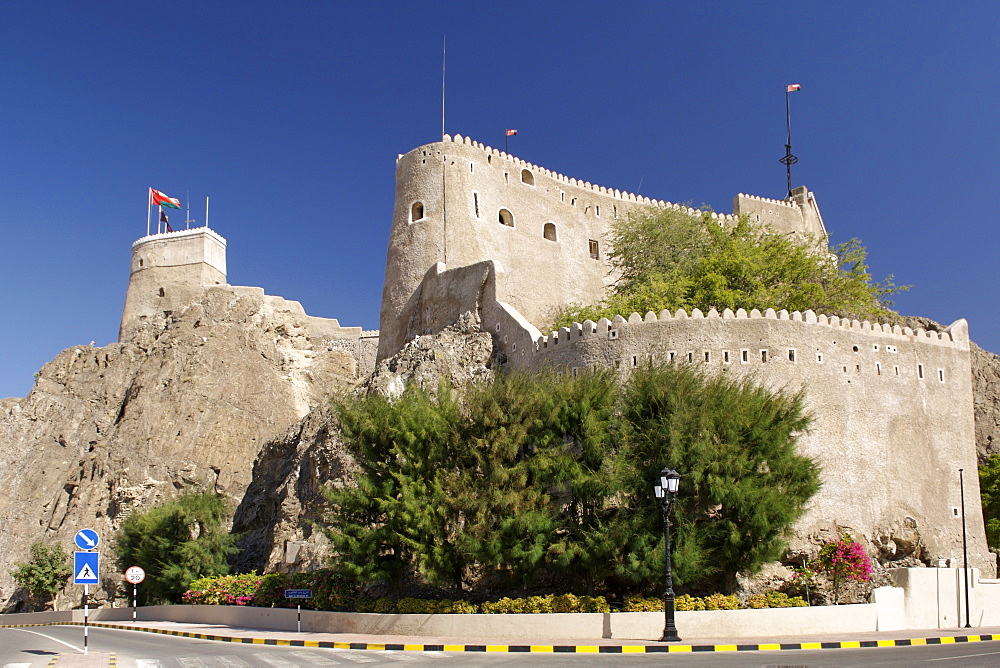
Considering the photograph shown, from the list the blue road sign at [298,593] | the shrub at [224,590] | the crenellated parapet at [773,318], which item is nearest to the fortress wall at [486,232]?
the crenellated parapet at [773,318]

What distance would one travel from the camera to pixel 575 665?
43.9ft

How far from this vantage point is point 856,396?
24828 mm

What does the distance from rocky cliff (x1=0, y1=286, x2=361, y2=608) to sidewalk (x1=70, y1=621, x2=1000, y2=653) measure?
72.3ft

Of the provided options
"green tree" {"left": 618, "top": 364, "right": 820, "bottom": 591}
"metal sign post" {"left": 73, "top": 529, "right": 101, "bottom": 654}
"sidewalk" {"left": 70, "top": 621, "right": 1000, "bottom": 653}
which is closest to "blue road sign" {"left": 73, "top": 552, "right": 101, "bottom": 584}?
"metal sign post" {"left": 73, "top": 529, "right": 101, "bottom": 654}

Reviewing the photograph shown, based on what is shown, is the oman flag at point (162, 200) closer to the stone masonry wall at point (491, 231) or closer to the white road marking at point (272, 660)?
the stone masonry wall at point (491, 231)

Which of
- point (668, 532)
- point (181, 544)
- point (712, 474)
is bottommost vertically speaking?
point (181, 544)

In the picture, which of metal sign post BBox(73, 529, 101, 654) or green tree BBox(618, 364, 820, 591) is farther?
green tree BBox(618, 364, 820, 591)

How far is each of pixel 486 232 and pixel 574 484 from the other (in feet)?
68.6

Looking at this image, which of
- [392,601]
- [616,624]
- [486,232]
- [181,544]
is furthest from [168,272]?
[616,624]

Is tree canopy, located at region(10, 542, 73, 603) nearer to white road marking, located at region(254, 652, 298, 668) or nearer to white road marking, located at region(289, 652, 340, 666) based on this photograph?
white road marking, located at region(254, 652, 298, 668)

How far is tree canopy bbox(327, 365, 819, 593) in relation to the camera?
19016mm

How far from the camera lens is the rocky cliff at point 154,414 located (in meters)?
41.2

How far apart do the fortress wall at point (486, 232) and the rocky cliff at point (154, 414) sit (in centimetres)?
754

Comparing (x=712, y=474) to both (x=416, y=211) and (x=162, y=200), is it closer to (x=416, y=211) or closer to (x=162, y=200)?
(x=416, y=211)
